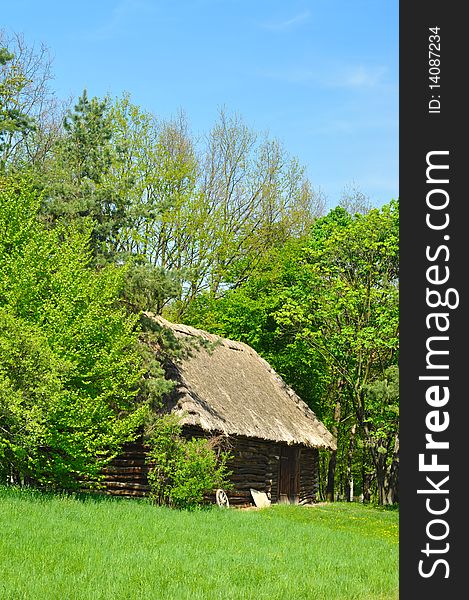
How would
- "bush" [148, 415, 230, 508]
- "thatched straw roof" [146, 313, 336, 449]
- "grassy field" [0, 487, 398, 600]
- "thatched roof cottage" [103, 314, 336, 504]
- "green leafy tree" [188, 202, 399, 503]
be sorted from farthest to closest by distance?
"green leafy tree" [188, 202, 399, 503] < "thatched straw roof" [146, 313, 336, 449] < "thatched roof cottage" [103, 314, 336, 504] < "bush" [148, 415, 230, 508] < "grassy field" [0, 487, 398, 600]

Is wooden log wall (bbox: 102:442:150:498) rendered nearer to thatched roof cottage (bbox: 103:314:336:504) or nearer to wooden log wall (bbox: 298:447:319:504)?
thatched roof cottage (bbox: 103:314:336:504)

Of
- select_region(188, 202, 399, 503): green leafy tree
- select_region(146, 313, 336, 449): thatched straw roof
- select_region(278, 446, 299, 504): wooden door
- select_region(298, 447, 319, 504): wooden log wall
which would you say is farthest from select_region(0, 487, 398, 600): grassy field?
select_region(298, 447, 319, 504): wooden log wall

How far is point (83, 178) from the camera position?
2370 cm

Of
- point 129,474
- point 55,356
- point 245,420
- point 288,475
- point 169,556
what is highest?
point 55,356

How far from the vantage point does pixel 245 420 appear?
2477 cm

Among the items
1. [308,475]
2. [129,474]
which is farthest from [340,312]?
[129,474]

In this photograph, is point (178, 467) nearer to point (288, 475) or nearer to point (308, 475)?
point (288, 475)

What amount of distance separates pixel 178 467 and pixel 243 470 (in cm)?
560

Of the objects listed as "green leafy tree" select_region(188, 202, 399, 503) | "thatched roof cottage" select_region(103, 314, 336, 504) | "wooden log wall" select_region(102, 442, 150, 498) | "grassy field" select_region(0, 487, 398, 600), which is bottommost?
"grassy field" select_region(0, 487, 398, 600)

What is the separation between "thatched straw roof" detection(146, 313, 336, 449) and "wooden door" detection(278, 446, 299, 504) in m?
1.11

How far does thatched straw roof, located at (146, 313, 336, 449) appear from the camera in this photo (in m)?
22.7

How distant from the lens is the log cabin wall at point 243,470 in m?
22.3

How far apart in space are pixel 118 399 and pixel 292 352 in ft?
52.7

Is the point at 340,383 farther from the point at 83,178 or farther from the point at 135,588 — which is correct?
the point at 135,588
